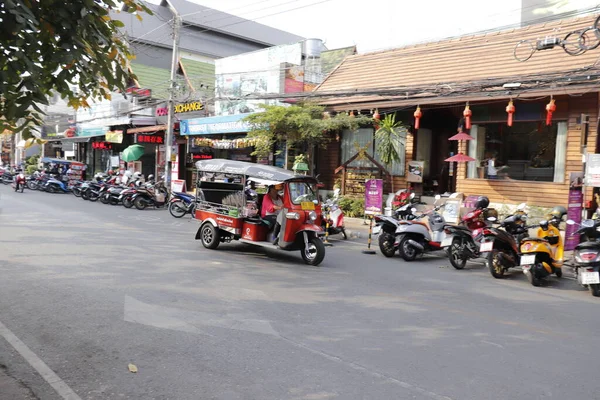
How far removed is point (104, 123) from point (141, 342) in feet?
109

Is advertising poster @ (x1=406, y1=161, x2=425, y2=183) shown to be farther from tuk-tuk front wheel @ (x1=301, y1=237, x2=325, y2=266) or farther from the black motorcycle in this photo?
tuk-tuk front wheel @ (x1=301, y1=237, x2=325, y2=266)

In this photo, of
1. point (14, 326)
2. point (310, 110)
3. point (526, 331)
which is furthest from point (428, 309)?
point (310, 110)

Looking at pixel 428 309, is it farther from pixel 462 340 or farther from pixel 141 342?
pixel 141 342

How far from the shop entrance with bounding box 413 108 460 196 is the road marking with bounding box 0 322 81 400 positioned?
599 inches

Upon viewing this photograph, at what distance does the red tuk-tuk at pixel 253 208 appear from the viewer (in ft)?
32.2

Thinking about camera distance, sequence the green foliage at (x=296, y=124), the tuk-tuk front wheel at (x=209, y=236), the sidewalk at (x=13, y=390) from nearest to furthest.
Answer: the sidewalk at (x=13, y=390), the tuk-tuk front wheel at (x=209, y=236), the green foliage at (x=296, y=124)

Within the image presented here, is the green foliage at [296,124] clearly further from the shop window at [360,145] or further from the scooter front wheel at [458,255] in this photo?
the scooter front wheel at [458,255]

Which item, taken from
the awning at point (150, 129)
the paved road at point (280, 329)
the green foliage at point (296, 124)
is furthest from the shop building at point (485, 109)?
the awning at point (150, 129)

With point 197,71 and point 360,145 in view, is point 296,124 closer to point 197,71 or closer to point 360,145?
point 360,145

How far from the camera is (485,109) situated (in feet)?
52.1

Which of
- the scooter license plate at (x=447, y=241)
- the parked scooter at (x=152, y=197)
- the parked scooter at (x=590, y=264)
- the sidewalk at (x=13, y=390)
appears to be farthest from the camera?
the parked scooter at (x=152, y=197)

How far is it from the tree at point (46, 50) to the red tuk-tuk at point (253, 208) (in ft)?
18.4

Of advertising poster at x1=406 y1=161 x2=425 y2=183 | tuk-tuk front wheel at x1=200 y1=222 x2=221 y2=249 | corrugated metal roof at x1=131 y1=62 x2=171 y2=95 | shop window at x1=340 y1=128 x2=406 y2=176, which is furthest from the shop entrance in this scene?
corrugated metal roof at x1=131 y1=62 x2=171 y2=95

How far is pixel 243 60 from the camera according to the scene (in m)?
24.6
